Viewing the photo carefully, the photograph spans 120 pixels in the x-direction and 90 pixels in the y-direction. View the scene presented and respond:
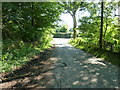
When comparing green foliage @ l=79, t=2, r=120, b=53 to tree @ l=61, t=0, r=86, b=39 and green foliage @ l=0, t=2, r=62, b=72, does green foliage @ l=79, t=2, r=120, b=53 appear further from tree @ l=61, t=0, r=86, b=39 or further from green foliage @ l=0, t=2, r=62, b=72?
tree @ l=61, t=0, r=86, b=39

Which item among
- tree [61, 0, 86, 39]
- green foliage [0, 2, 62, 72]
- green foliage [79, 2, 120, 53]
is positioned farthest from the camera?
tree [61, 0, 86, 39]

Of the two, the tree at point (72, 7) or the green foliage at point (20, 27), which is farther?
the tree at point (72, 7)

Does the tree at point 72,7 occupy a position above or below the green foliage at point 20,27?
above

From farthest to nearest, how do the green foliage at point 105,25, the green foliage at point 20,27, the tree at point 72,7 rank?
1. the tree at point 72,7
2. the green foliage at point 105,25
3. the green foliage at point 20,27

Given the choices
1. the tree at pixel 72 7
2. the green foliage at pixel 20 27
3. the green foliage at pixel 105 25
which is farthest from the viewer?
the tree at pixel 72 7

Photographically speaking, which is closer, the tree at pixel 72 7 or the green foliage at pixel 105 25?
the green foliage at pixel 105 25

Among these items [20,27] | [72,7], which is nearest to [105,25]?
[20,27]

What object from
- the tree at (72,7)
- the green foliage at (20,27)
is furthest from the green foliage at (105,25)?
the tree at (72,7)

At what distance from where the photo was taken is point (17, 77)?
15.1ft

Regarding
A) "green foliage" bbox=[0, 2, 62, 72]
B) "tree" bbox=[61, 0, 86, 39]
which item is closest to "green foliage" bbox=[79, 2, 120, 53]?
"green foliage" bbox=[0, 2, 62, 72]

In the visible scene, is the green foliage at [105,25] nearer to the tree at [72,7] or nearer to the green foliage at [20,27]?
the green foliage at [20,27]

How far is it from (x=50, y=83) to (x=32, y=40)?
8.61m

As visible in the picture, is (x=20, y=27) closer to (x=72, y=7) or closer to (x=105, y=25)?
(x=105, y=25)

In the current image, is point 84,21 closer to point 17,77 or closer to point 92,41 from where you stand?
point 92,41
